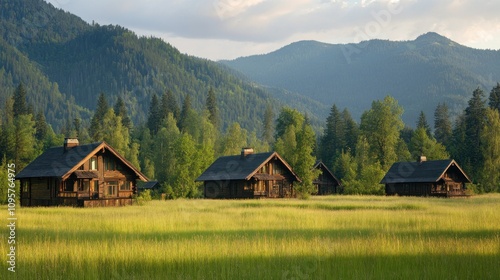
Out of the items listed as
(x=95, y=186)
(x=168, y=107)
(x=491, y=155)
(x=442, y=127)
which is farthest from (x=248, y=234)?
(x=168, y=107)

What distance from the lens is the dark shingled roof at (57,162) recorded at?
51531 mm

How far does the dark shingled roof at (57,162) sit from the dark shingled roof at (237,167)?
830 inches

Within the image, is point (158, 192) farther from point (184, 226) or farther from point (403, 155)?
point (184, 226)

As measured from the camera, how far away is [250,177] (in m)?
69.1

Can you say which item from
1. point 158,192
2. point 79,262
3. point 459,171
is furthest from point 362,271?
point 459,171

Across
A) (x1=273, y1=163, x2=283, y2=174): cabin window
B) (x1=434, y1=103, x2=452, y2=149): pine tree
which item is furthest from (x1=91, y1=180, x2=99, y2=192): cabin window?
(x1=434, y1=103, x2=452, y2=149): pine tree

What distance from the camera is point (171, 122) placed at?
372 ft

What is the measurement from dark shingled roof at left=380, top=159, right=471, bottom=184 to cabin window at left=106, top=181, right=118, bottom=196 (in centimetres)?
4087

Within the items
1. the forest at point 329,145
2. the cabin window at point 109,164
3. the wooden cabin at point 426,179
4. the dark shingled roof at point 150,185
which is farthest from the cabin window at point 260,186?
the dark shingled roof at point 150,185

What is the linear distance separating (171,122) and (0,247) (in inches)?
3803

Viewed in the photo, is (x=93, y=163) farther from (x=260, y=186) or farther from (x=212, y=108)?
(x=212, y=108)

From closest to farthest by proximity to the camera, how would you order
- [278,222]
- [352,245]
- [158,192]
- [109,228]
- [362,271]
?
[362,271]
[352,245]
[109,228]
[278,222]
[158,192]

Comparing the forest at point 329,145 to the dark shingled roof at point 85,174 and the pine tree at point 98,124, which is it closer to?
the pine tree at point 98,124

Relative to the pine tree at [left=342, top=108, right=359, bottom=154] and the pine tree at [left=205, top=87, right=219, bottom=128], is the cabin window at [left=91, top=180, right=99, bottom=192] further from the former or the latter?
the pine tree at [left=205, top=87, right=219, bottom=128]
